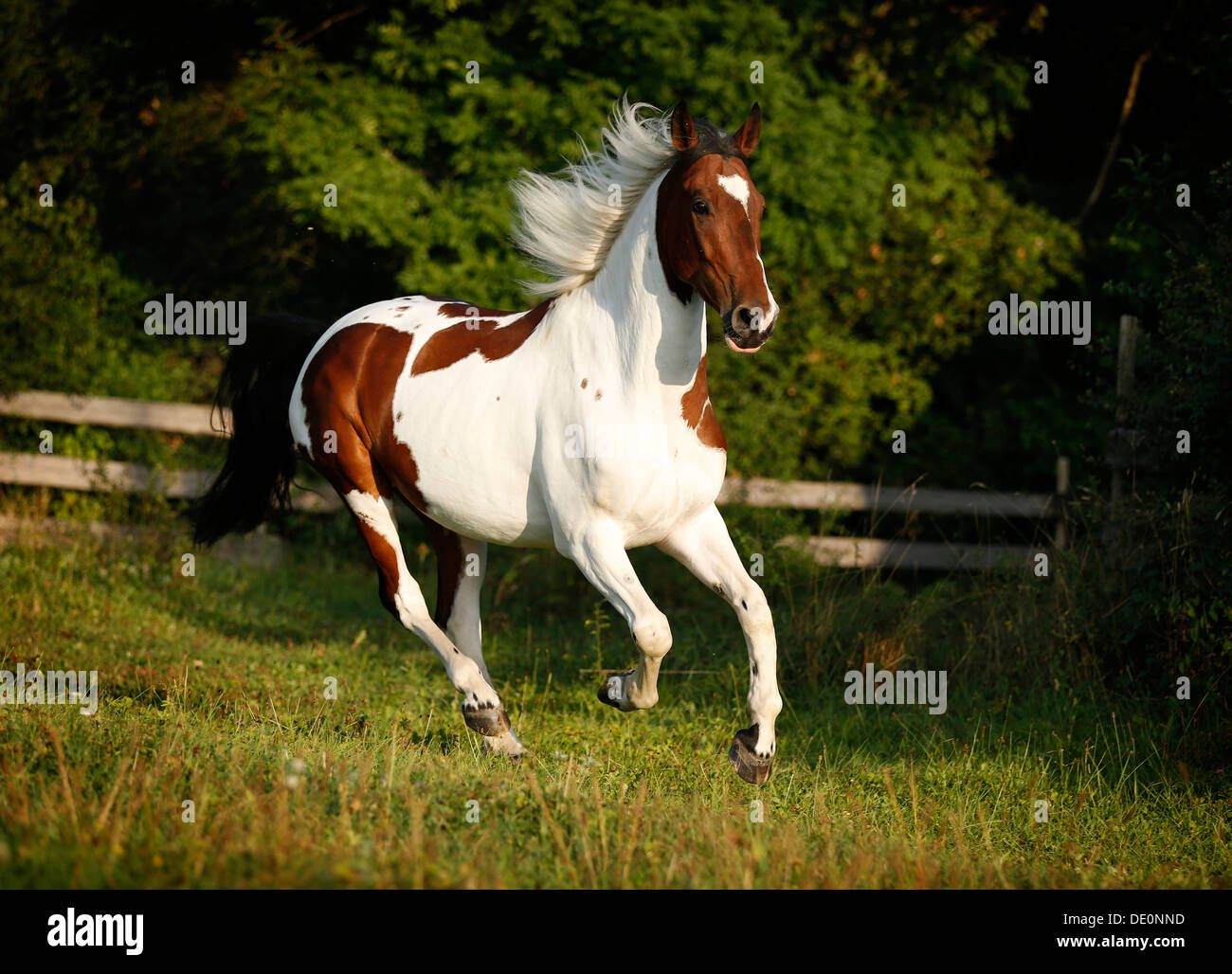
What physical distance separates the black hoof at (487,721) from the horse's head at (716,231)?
79.8 inches

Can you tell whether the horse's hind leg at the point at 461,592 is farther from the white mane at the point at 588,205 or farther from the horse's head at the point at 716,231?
the horse's head at the point at 716,231

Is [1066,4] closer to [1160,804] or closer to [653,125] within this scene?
[653,125]

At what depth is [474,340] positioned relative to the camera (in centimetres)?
543

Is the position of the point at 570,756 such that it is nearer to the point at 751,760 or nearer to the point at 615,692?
the point at 615,692

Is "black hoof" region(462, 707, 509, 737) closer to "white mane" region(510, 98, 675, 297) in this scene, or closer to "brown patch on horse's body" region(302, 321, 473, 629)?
"brown patch on horse's body" region(302, 321, 473, 629)

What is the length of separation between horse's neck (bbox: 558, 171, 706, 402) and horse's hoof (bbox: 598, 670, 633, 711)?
1256 millimetres

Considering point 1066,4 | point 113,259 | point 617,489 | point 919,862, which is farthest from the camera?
point 1066,4

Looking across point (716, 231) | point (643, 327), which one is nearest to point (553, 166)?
point (643, 327)

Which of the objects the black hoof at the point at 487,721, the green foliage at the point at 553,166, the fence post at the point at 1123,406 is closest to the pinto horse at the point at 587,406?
the black hoof at the point at 487,721

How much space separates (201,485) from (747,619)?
590 centimetres

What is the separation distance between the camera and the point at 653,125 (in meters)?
5.24

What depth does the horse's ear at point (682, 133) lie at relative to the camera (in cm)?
466
